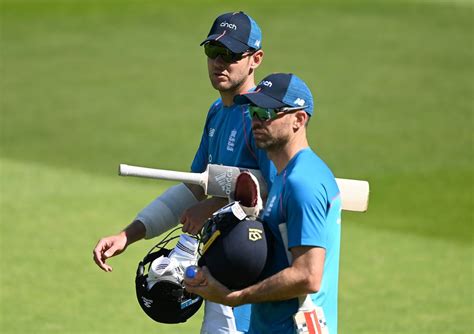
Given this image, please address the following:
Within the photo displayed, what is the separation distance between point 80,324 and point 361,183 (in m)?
4.95

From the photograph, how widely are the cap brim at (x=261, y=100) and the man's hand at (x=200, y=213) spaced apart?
1307 mm

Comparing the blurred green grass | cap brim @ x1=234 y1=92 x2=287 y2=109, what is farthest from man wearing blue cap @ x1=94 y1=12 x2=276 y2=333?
the blurred green grass

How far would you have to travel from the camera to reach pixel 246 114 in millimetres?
7469

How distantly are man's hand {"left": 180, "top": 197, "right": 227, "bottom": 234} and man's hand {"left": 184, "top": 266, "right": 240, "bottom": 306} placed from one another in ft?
4.39

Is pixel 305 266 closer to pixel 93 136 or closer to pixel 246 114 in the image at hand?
pixel 246 114

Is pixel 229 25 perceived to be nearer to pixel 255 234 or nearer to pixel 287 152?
pixel 287 152

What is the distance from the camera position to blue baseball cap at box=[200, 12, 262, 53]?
7469 millimetres

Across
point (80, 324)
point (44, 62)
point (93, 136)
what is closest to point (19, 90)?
point (44, 62)

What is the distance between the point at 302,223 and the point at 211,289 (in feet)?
2.13

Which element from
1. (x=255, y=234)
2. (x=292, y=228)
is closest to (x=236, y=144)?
(x=255, y=234)

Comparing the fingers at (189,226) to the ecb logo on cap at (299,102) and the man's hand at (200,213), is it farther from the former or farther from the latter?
the ecb logo on cap at (299,102)

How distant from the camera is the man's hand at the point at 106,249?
7512mm

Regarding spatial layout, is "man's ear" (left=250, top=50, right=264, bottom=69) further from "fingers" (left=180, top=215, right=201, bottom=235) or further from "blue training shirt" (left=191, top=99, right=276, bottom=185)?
"fingers" (left=180, top=215, right=201, bottom=235)

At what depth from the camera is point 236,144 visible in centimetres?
747
